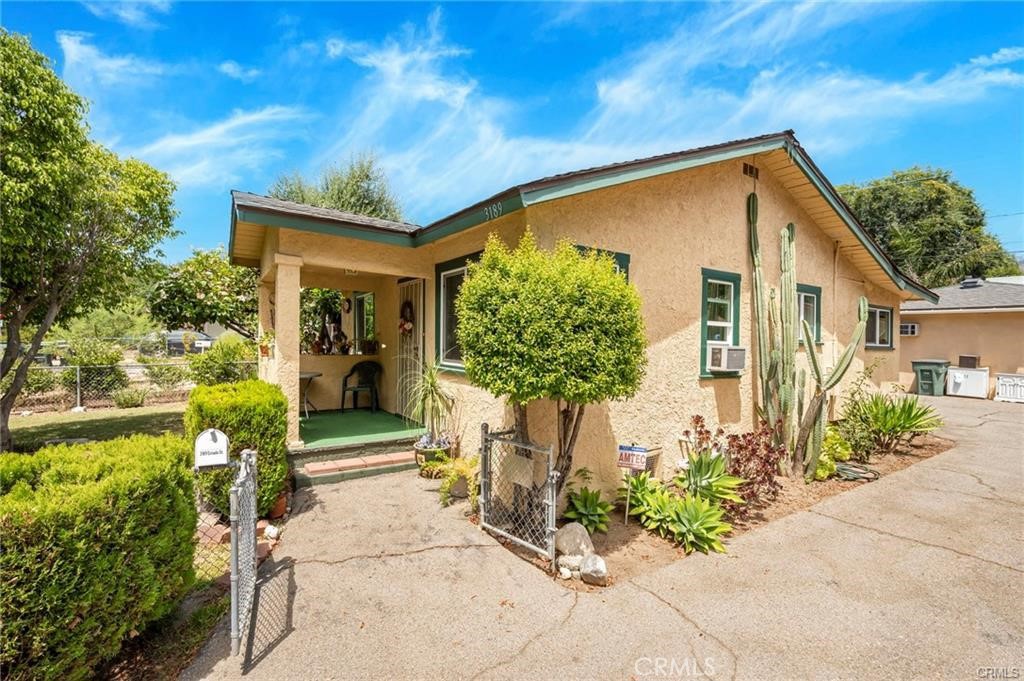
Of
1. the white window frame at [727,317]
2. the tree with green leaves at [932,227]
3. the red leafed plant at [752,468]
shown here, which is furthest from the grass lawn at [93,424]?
the tree with green leaves at [932,227]

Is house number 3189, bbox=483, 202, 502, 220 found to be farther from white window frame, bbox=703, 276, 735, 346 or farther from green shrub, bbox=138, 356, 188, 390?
green shrub, bbox=138, 356, 188, 390

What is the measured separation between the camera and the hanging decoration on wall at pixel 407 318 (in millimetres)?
8164

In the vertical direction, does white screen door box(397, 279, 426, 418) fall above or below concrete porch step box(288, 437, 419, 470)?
above

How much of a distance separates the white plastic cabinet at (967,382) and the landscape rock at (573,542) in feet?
62.4

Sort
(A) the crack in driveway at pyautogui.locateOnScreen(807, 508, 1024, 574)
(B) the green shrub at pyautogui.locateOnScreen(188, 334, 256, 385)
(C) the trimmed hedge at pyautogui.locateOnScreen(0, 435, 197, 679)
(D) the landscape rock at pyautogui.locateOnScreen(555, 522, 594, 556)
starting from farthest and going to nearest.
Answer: (B) the green shrub at pyautogui.locateOnScreen(188, 334, 256, 385) < (A) the crack in driveway at pyautogui.locateOnScreen(807, 508, 1024, 574) < (D) the landscape rock at pyautogui.locateOnScreen(555, 522, 594, 556) < (C) the trimmed hedge at pyautogui.locateOnScreen(0, 435, 197, 679)

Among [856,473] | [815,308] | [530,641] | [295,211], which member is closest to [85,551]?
[530,641]

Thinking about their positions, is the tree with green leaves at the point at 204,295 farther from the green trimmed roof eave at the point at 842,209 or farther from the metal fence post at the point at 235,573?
the green trimmed roof eave at the point at 842,209

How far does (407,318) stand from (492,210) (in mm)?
3718

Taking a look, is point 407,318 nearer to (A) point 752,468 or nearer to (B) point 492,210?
(B) point 492,210

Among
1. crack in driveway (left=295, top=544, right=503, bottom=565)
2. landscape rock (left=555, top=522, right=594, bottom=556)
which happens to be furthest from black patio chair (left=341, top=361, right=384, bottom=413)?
landscape rock (left=555, top=522, right=594, bottom=556)

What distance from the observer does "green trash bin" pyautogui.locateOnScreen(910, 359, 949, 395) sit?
53.0 ft

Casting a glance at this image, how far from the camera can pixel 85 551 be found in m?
2.45

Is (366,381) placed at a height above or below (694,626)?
above

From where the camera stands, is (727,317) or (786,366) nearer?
(786,366)
